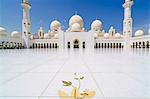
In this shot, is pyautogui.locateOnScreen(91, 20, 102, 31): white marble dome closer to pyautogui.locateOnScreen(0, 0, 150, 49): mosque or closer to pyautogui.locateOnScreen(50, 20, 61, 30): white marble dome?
pyautogui.locateOnScreen(0, 0, 150, 49): mosque

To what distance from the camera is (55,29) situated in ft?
94.1

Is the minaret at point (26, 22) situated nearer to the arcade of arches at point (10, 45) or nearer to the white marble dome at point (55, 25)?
the arcade of arches at point (10, 45)

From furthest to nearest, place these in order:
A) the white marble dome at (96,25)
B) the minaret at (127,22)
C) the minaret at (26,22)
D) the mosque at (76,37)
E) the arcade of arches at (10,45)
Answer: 1. the white marble dome at (96,25)
2. the arcade of arches at (10,45)
3. the minaret at (26,22)
4. the mosque at (76,37)
5. the minaret at (127,22)

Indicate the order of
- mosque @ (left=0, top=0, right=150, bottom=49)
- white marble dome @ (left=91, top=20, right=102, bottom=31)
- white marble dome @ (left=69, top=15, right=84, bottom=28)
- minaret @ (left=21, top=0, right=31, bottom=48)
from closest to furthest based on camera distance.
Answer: mosque @ (left=0, top=0, right=150, bottom=49)
minaret @ (left=21, top=0, right=31, bottom=48)
white marble dome @ (left=69, top=15, right=84, bottom=28)
white marble dome @ (left=91, top=20, right=102, bottom=31)

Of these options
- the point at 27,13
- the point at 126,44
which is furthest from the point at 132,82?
the point at 27,13

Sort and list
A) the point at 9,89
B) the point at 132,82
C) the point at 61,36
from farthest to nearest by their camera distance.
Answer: the point at 61,36 < the point at 132,82 < the point at 9,89

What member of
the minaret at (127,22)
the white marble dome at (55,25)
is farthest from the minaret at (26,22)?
the minaret at (127,22)

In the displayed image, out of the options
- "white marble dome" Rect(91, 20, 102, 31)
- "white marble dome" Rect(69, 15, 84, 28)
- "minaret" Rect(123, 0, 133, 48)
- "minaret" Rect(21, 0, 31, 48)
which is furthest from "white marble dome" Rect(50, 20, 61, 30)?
"minaret" Rect(123, 0, 133, 48)

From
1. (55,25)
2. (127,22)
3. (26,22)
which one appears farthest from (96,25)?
(127,22)

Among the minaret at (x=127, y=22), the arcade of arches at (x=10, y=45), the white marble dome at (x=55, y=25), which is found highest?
the white marble dome at (x=55, y=25)

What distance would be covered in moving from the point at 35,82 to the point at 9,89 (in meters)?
0.37

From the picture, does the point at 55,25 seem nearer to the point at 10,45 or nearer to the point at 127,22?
the point at 10,45

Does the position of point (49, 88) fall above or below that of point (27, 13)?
below

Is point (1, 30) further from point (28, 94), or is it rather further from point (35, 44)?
point (28, 94)
